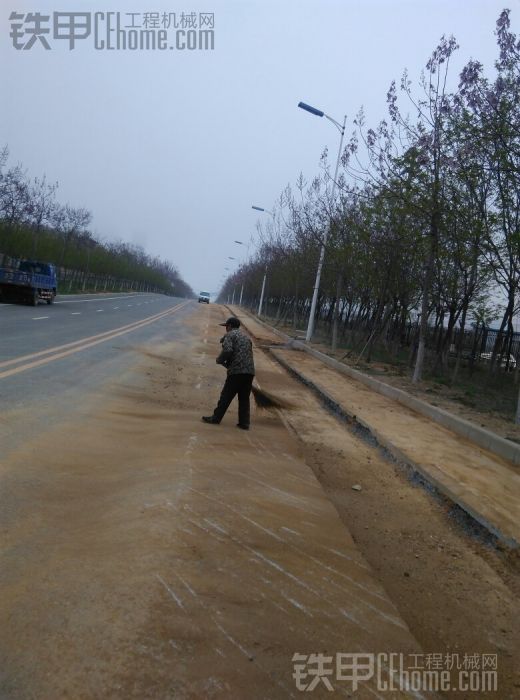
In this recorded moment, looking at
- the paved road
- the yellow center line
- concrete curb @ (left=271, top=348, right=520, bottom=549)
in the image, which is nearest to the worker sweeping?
the paved road

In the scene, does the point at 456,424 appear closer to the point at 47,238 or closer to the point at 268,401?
the point at 268,401

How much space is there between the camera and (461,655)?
10.9ft

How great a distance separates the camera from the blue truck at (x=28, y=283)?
2620 cm

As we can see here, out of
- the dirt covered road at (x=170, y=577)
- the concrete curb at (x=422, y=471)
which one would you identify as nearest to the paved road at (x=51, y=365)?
the dirt covered road at (x=170, y=577)

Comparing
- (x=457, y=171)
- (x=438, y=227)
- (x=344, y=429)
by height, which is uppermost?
(x=457, y=171)

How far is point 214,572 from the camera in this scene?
3.44 metres

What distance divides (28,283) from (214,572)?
1017 inches

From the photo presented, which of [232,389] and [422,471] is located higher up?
[232,389]

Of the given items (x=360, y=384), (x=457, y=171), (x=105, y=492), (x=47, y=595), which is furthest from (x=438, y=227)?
(x=47, y=595)

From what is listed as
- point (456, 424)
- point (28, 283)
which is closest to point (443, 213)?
point (456, 424)

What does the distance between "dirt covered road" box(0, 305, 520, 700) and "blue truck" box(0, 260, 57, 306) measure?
21686 mm

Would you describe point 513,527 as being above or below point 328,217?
below

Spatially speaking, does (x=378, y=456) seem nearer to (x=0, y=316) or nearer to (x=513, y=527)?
(x=513, y=527)

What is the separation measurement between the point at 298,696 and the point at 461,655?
51.6 inches
